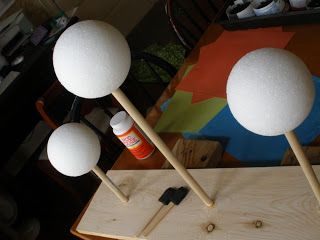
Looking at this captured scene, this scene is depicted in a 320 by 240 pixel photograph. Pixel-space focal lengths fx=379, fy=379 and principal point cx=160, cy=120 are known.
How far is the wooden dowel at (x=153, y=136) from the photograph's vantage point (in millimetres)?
502

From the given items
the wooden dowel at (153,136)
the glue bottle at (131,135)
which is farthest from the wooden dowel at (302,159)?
the glue bottle at (131,135)

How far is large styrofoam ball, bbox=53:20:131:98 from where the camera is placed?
437 mm

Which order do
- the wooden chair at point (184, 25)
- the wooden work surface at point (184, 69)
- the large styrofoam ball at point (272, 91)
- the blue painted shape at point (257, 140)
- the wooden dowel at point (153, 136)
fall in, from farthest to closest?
the wooden chair at point (184, 25)
the wooden work surface at point (184, 69)
the blue painted shape at point (257, 140)
the wooden dowel at point (153, 136)
the large styrofoam ball at point (272, 91)

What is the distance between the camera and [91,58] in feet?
1.43

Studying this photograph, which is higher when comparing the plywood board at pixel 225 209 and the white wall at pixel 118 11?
the plywood board at pixel 225 209

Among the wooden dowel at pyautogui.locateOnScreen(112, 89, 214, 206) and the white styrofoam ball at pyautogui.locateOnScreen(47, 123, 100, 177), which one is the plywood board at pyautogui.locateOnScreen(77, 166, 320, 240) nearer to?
the wooden dowel at pyautogui.locateOnScreen(112, 89, 214, 206)

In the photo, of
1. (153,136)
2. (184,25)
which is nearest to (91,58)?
(153,136)

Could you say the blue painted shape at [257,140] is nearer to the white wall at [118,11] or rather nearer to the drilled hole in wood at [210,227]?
the drilled hole in wood at [210,227]

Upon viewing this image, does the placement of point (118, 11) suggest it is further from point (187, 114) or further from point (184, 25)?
point (187, 114)

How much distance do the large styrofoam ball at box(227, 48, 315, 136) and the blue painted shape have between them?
430mm

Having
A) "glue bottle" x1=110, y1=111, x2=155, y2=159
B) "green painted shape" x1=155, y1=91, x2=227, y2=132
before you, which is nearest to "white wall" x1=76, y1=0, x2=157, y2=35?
"green painted shape" x1=155, y1=91, x2=227, y2=132

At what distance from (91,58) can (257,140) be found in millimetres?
554

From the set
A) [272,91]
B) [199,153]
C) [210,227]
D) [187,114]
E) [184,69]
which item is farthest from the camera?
[184,69]

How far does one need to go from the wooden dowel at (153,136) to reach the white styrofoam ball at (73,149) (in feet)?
0.45
